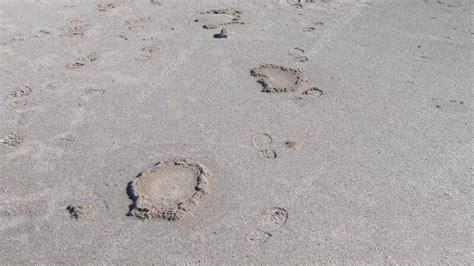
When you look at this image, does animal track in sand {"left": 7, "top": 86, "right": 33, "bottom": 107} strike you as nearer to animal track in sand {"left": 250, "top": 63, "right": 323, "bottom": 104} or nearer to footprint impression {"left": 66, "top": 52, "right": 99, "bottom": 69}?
footprint impression {"left": 66, "top": 52, "right": 99, "bottom": 69}

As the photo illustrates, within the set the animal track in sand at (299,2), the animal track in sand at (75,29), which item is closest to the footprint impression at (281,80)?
the animal track in sand at (299,2)

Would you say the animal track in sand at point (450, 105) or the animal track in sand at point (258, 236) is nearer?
the animal track in sand at point (258, 236)

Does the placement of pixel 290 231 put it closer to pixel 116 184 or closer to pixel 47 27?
pixel 116 184

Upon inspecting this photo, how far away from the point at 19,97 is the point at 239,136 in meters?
2.31

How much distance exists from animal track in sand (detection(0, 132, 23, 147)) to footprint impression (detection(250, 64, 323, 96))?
7.61 feet

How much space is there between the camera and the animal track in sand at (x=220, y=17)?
631 centimetres

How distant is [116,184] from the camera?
11.8 feet

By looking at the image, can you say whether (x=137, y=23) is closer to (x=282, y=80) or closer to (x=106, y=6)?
(x=106, y=6)

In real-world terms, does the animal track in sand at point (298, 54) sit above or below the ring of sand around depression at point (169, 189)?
above

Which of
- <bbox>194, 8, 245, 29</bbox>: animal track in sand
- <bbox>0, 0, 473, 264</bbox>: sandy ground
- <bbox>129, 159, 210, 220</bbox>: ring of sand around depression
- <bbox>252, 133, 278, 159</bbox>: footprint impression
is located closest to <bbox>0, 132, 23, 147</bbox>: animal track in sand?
<bbox>0, 0, 473, 264</bbox>: sandy ground

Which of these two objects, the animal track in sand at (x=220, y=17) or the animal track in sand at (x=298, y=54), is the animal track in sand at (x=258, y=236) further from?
the animal track in sand at (x=220, y=17)

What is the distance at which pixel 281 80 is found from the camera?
16.4 ft

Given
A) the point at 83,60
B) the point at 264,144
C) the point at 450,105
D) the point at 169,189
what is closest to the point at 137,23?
the point at 83,60

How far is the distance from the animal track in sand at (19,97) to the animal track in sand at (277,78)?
7.59 feet
